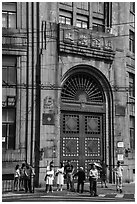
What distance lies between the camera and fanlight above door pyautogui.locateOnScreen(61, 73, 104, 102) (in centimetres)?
2723

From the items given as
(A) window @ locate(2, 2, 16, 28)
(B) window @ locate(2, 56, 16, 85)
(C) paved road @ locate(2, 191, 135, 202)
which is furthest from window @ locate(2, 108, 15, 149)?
(A) window @ locate(2, 2, 16, 28)

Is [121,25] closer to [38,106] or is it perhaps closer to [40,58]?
[40,58]

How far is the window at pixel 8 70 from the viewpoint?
25.8m

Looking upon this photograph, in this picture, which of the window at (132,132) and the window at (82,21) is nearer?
the window at (82,21)

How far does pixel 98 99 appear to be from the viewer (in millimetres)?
28422

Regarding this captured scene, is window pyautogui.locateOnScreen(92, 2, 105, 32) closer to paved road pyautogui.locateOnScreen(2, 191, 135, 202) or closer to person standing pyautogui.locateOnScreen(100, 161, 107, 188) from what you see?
person standing pyautogui.locateOnScreen(100, 161, 107, 188)

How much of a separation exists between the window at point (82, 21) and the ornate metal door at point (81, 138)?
728 cm

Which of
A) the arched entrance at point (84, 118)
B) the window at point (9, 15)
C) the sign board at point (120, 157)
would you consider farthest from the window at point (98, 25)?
the sign board at point (120, 157)

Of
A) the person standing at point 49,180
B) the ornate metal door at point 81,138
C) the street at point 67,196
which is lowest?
the street at point 67,196

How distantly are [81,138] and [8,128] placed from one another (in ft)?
18.9

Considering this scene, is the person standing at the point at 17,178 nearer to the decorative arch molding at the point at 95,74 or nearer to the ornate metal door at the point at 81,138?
the ornate metal door at the point at 81,138

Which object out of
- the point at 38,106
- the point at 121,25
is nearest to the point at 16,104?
the point at 38,106

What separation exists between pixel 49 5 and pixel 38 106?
7.76 m

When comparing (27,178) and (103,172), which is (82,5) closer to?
(103,172)
